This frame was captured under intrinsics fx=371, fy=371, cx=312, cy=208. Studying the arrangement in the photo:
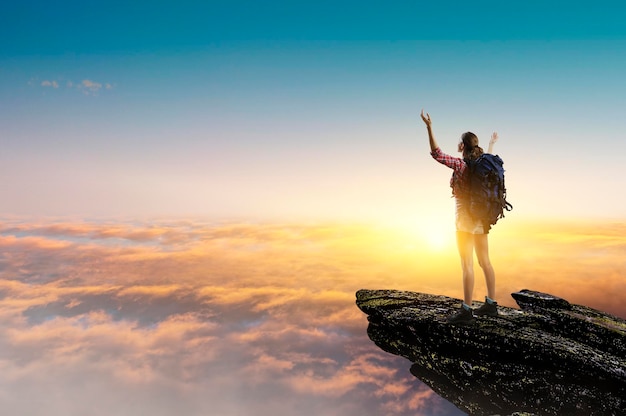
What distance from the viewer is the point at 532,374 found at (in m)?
12.2

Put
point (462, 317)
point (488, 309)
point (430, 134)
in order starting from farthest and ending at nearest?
point (462, 317)
point (488, 309)
point (430, 134)

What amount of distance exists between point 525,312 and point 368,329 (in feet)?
20.0

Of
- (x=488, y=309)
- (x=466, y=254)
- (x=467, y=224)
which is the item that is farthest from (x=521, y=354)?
(x=467, y=224)

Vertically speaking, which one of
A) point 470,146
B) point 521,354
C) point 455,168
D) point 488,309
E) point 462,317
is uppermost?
point 470,146

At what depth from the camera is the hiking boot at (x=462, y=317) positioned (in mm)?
11598

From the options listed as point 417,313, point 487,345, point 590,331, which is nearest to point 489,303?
point 487,345

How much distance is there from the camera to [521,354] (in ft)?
38.9

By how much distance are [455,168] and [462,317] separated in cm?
509

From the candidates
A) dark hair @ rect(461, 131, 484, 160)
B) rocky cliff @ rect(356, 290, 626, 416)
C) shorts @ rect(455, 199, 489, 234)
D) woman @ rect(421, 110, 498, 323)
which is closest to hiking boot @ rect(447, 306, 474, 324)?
rocky cliff @ rect(356, 290, 626, 416)

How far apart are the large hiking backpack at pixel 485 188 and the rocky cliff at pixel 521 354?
422 centimetres

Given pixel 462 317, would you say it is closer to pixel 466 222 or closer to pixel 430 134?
pixel 466 222

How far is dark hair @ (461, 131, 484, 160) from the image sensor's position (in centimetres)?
974

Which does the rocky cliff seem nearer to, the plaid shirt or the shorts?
the shorts

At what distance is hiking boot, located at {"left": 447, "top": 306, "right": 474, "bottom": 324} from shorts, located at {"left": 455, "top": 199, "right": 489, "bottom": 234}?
297 centimetres
